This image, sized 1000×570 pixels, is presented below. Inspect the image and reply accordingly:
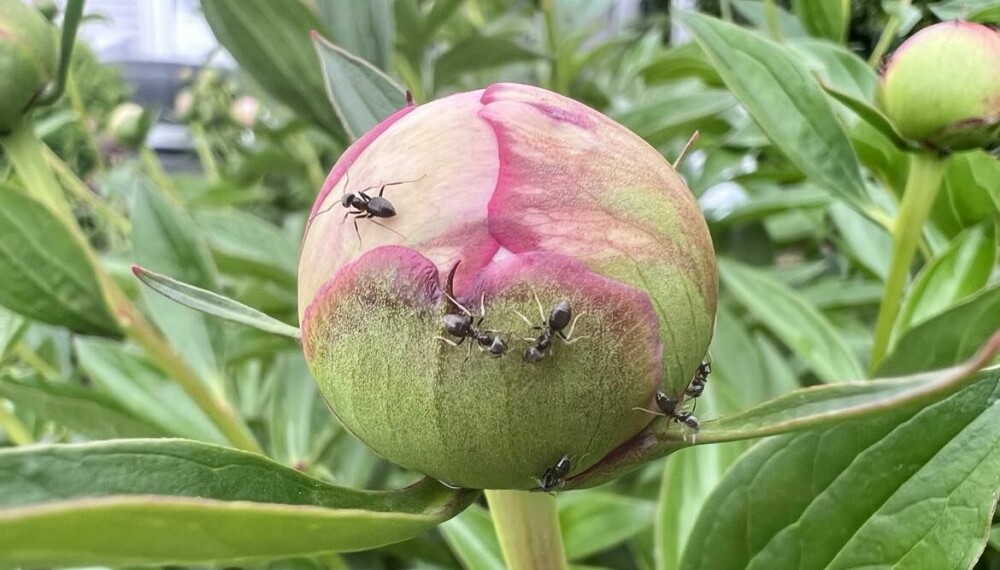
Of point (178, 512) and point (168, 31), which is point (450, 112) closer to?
point (178, 512)

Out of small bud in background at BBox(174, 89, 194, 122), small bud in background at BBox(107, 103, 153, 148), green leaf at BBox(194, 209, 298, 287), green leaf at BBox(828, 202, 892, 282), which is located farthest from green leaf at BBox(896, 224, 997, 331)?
small bud in background at BBox(174, 89, 194, 122)

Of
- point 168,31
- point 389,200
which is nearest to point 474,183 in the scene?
point 389,200

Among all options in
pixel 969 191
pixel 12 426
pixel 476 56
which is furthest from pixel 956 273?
pixel 12 426

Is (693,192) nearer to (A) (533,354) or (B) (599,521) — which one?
(B) (599,521)

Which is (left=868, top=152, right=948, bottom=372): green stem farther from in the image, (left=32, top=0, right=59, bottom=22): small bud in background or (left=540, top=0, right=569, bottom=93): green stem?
(left=32, top=0, right=59, bottom=22): small bud in background

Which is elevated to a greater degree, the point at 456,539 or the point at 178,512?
the point at 178,512

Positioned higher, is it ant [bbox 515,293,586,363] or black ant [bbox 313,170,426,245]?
black ant [bbox 313,170,426,245]

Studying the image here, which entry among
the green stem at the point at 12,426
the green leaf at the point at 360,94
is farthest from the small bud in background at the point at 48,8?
the green leaf at the point at 360,94
